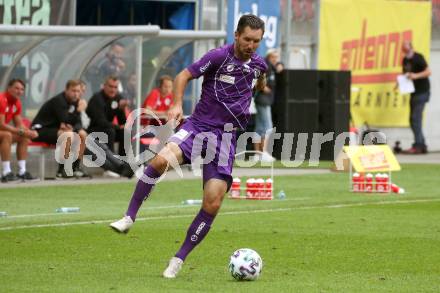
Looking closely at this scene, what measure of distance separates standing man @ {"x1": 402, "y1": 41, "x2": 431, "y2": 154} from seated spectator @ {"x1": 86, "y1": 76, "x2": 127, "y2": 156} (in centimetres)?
893

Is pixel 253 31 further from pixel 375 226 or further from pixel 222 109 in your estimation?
pixel 375 226

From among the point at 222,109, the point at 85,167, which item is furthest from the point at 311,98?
the point at 222,109

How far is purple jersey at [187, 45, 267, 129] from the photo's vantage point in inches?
433

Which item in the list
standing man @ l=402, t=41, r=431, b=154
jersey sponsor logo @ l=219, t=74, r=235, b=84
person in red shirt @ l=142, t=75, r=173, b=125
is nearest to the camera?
jersey sponsor logo @ l=219, t=74, r=235, b=84

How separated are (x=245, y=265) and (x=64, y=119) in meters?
12.1

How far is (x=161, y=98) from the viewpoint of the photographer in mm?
24781

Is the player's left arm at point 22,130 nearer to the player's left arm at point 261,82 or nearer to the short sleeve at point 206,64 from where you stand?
the player's left arm at point 261,82

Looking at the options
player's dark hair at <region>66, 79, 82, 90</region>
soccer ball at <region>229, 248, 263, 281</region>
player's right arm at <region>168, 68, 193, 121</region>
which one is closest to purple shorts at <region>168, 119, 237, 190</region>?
player's right arm at <region>168, 68, 193, 121</region>

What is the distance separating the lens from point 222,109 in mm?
11109

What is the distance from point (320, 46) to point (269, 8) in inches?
70.6

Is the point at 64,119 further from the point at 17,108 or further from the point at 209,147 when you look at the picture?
the point at 209,147

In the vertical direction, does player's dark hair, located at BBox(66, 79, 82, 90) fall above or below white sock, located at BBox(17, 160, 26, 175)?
above

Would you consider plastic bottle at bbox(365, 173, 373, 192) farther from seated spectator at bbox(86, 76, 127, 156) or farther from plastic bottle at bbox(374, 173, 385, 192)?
seated spectator at bbox(86, 76, 127, 156)

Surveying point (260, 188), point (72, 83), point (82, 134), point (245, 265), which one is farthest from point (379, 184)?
point (245, 265)
